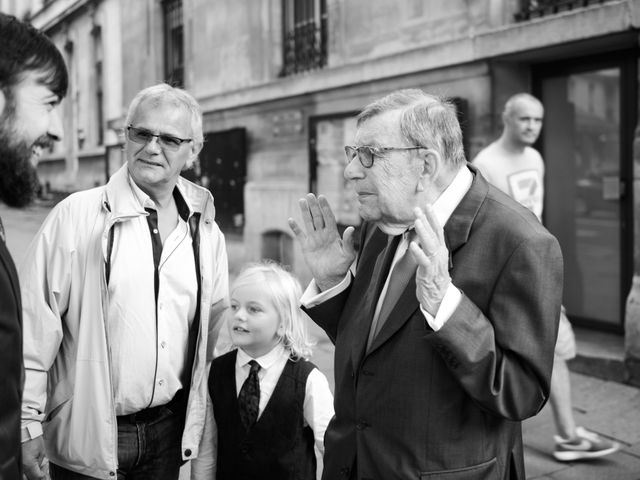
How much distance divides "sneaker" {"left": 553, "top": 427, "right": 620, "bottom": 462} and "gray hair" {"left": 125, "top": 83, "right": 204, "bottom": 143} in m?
2.85

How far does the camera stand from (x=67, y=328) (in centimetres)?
256

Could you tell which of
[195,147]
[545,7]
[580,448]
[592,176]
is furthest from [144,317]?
[545,7]

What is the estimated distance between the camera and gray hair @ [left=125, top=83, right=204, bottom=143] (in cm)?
272

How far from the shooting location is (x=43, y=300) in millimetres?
2445

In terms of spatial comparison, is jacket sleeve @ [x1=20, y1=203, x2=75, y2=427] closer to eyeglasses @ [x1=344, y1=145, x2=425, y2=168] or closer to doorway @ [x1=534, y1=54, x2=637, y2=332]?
eyeglasses @ [x1=344, y1=145, x2=425, y2=168]

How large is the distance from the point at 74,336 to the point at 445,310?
1.33 metres

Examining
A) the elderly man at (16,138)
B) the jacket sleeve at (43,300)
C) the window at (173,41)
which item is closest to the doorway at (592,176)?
the jacket sleeve at (43,300)

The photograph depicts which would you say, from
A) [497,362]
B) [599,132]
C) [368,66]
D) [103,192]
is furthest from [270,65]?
[497,362]

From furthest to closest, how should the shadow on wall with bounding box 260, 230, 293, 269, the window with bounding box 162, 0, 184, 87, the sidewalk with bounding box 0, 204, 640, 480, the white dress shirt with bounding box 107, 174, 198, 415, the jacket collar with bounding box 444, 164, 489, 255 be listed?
1. the window with bounding box 162, 0, 184, 87
2. the shadow on wall with bounding box 260, 230, 293, 269
3. the sidewalk with bounding box 0, 204, 640, 480
4. the white dress shirt with bounding box 107, 174, 198, 415
5. the jacket collar with bounding box 444, 164, 489, 255

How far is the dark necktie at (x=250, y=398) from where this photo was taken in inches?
108

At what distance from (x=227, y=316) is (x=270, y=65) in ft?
26.1

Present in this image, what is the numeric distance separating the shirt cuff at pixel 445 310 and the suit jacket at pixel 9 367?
94 cm

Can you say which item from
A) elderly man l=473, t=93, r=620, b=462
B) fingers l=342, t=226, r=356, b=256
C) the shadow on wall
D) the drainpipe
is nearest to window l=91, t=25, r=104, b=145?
the shadow on wall

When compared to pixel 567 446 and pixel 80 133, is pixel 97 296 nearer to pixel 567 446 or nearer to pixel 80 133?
pixel 567 446
